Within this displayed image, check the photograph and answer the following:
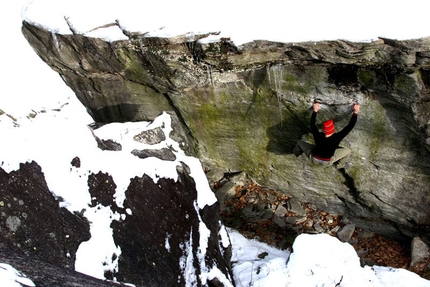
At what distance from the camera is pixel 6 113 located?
5.23 metres

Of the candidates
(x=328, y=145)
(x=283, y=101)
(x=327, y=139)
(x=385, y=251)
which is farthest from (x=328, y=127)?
(x=385, y=251)

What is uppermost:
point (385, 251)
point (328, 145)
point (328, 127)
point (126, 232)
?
point (328, 127)

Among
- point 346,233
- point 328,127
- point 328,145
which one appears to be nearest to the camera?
point 328,127

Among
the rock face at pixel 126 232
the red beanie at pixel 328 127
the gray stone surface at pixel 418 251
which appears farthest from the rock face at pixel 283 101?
the rock face at pixel 126 232

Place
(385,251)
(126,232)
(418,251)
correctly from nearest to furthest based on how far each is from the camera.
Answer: (126,232)
(418,251)
(385,251)

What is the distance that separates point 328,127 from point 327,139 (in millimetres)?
215

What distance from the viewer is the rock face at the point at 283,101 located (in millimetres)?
6070

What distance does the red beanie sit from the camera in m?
6.43

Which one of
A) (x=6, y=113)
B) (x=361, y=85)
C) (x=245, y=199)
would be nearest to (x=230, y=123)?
(x=245, y=199)

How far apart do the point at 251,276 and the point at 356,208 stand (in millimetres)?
3024

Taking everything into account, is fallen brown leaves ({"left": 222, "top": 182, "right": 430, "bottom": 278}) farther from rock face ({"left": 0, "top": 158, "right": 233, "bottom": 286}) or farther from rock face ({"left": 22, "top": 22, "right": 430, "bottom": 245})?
rock face ({"left": 0, "top": 158, "right": 233, "bottom": 286})

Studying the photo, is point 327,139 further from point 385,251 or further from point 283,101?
point 385,251

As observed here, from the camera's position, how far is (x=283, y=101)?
23.0 feet

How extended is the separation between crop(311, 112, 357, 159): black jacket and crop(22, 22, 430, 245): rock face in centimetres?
41
